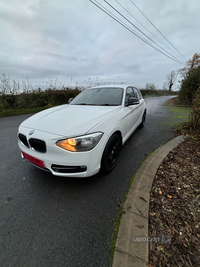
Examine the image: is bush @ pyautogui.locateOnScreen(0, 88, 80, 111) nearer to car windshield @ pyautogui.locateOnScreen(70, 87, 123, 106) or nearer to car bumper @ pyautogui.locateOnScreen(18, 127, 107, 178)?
car windshield @ pyautogui.locateOnScreen(70, 87, 123, 106)

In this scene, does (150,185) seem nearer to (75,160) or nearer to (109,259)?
(109,259)

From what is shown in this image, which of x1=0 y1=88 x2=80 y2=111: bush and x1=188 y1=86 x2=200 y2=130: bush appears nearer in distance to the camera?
x1=188 y1=86 x2=200 y2=130: bush

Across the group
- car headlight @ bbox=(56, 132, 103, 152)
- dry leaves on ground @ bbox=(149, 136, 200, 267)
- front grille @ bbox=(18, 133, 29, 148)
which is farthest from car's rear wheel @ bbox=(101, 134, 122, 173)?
front grille @ bbox=(18, 133, 29, 148)

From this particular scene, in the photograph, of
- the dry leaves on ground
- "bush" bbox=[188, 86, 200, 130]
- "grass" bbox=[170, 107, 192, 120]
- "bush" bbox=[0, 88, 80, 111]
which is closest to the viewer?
the dry leaves on ground

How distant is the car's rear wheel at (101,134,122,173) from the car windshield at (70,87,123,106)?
0.90 metres

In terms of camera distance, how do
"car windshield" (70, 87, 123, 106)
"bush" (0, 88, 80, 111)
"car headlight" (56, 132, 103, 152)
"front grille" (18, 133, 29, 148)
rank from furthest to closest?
1. "bush" (0, 88, 80, 111)
2. "car windshield" (70, 87, 123, 106)
3. "front grille" (18, 133, 29, 148)
4. "car headlight" (56, 132, 103, 152)

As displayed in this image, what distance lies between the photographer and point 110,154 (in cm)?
222

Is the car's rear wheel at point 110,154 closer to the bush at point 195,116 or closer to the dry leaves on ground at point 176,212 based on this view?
the dry leaves on ground at point 176,212

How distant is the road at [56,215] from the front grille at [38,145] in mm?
671

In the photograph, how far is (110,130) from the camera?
204cm

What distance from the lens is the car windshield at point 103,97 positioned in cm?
282

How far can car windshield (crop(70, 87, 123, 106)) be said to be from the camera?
282 cm

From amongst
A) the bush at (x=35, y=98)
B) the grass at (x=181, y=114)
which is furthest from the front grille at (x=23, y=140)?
the bush at (x=35, y=98)

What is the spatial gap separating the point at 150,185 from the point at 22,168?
8.03 feet
